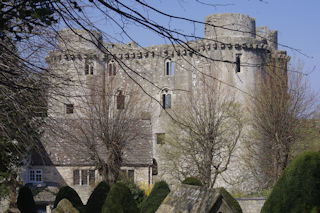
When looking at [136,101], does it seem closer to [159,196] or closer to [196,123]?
[196,123]

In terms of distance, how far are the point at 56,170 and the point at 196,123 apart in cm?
1112

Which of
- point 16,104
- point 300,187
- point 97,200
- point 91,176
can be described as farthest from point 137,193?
point 300,187

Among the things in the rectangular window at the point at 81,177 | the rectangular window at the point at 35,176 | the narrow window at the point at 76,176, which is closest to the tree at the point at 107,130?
the rectangular window at the point at 81,177

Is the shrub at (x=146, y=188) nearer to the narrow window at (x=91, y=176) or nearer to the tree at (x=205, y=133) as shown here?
the tree at (x=205, y=133)

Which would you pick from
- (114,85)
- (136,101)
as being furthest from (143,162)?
(114,85)

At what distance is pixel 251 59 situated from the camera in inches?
1689

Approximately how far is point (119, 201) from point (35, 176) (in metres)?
25.7

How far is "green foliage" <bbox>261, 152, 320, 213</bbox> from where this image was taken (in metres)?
8.33

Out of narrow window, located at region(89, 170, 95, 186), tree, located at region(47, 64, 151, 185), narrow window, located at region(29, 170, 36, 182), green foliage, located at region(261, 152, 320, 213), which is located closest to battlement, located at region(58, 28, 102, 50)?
green foliage, located at region(261, 152, 320, 213)

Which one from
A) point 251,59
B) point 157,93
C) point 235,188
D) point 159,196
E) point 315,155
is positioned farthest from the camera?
point 157,93

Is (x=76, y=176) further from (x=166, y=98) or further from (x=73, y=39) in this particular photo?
(x=73, y=39)

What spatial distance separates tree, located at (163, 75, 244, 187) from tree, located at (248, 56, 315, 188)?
1761 mm

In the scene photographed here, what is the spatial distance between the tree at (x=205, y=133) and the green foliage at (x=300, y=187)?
23236 mm

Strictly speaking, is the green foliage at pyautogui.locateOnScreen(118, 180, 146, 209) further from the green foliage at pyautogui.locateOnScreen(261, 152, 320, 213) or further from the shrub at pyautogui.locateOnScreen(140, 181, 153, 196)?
the green foliage at pyautogui.locateOnScreen(261, 152, 320, 213)
